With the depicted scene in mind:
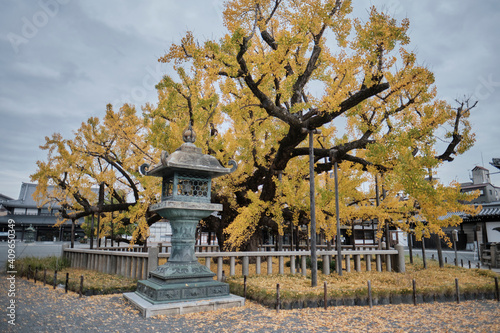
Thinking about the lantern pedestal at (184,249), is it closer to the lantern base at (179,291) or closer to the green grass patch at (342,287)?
the lantern base at (179,291)

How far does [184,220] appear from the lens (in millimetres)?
7672

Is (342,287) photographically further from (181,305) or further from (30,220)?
(30,220)

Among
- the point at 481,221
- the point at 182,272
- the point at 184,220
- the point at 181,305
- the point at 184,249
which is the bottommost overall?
the point at 181,305

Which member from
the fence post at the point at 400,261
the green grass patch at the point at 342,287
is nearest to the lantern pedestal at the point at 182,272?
the green grass patch at the point at 342,287

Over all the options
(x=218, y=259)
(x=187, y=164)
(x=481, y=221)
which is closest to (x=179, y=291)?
(x=218, y=259)

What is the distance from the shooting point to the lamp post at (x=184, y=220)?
7.05 meters

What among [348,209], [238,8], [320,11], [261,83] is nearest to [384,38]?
[320,11]

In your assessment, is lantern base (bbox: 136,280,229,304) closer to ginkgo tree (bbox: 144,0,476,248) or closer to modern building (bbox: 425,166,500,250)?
ginkgo tree (bbox: 144,0,476,248)

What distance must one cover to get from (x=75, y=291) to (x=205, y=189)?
191 inches

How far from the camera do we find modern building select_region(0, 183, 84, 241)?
145ft

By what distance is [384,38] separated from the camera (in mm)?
8867

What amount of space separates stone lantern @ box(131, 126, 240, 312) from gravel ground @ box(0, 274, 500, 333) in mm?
602

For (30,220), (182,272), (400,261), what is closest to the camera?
(182,272)

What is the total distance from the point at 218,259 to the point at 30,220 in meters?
47.3
